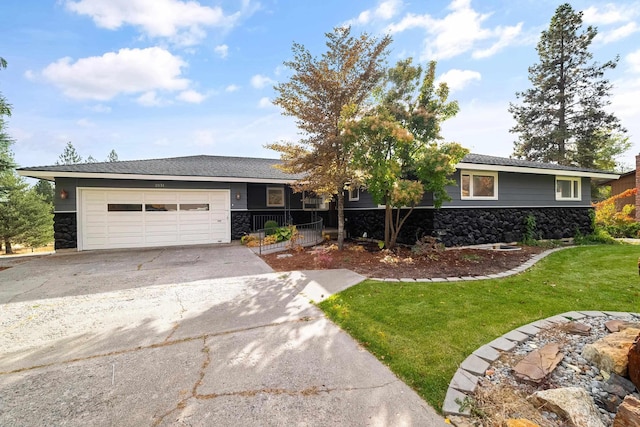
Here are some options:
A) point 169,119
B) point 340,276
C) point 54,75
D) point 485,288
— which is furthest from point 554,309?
point 169,119

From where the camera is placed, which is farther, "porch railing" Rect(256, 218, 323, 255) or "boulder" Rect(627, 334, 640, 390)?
"porch railing" Rect(256, 218, 323, 255)

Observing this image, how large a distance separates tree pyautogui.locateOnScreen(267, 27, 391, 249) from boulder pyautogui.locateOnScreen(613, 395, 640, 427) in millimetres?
6590

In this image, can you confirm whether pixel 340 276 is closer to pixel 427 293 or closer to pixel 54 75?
pixel 427 293

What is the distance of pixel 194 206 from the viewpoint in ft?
33.6

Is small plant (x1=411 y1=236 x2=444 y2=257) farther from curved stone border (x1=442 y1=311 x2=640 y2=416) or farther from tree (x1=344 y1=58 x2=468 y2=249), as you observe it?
Result: curved stone border (x1=442 y1=311 x2=640 y2=416)

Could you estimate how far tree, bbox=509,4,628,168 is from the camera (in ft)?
59.7

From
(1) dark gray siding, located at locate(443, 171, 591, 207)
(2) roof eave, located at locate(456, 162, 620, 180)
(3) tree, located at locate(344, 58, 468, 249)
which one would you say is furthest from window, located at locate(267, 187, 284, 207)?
(2) roof eave, located at locate(456, 162, 620, 180)

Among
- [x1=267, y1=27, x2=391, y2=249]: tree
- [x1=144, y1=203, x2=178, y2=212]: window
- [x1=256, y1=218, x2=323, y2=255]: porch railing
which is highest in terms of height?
[x1=267, y1=27, x2=391, y2=249]: tree

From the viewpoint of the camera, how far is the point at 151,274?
237 inches

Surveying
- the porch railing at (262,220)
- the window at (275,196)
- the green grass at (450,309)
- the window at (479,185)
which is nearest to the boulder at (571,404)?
the green grass at (450,309)

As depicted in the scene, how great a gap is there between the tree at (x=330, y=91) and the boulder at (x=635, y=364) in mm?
6273

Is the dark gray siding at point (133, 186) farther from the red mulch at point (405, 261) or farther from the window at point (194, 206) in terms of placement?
the red mulch at point (405, 261)

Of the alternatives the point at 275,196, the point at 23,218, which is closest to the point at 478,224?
the point at 275,196

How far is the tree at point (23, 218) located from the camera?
1462 cm
